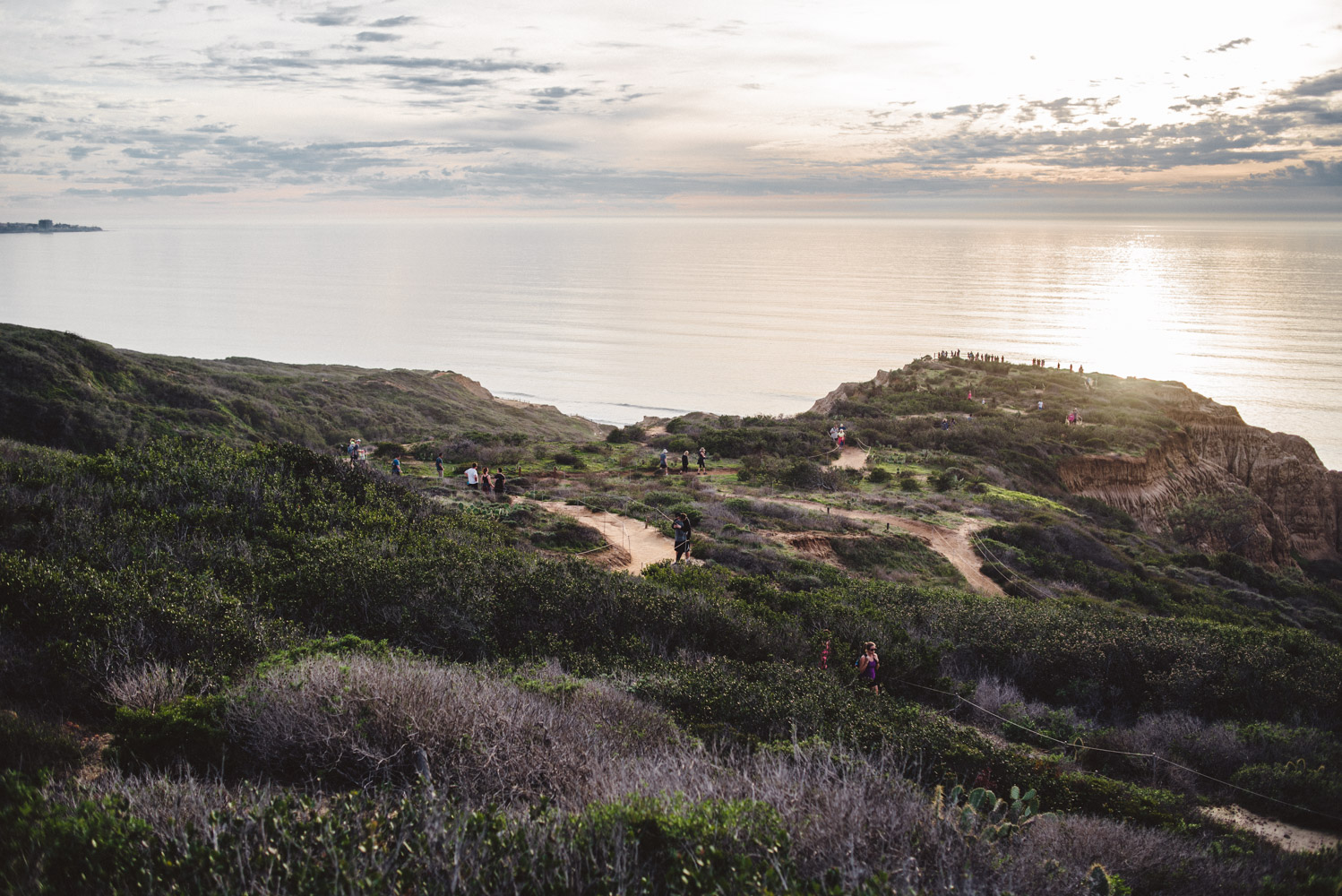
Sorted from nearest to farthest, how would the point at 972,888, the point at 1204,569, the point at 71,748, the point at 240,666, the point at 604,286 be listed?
the point at 972,888, the point at 71,748, the point at 240,666, the point at 1204,569, the point at 604,286

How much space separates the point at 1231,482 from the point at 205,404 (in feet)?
146

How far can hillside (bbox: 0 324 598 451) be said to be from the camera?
23.3m

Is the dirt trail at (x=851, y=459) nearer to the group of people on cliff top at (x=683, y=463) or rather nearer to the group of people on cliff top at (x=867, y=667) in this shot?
the group of people on cliff top at (x=683, y=463)

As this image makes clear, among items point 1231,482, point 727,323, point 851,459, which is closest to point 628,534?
point 851,459

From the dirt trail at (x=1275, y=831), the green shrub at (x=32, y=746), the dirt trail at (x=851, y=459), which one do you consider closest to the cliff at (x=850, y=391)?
the dirt trail at (x=851, y=459)

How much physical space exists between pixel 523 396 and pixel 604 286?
6955 cm

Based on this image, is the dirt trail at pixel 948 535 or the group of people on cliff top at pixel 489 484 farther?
the group of people on cliff top at pixel 489 484

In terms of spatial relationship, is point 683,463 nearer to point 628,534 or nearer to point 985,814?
point 628,534

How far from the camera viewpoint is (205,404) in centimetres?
2938

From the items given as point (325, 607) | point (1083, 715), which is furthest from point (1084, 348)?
point (325, 607)

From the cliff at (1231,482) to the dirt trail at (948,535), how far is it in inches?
502

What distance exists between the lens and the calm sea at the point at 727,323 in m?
62.6

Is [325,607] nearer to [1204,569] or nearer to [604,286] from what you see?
[1204,569]

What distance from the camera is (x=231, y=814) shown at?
13.2 ft
